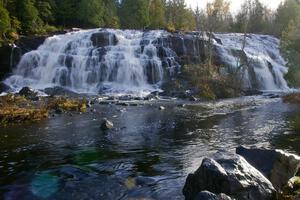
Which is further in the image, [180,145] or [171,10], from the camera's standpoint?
[171,10]

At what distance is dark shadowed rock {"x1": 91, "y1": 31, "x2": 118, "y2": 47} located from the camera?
4867 centimetres

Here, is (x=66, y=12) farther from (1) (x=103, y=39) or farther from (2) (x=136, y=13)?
(1) (x=103, y=39)

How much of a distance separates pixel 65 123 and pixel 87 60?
24460 mm

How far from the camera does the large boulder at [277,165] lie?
9.21 m

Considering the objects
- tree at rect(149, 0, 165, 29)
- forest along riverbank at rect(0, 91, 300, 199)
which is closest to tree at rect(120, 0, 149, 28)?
tree at rect(149, 0, 165, 29)

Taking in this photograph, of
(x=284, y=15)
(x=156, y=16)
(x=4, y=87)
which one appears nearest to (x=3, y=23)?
(x=4, y=87)

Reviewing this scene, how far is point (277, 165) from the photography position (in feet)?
30.8

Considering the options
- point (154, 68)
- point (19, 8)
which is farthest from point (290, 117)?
point (19, 8)

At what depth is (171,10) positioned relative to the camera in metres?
90.9

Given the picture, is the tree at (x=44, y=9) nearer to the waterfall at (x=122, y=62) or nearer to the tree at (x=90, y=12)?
the tree at (x=90, y=12)

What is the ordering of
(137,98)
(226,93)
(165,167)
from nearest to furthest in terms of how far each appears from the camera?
(165,167) → (137,98) → (226,93)

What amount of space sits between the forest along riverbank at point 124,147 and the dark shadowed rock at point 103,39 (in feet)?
78.6

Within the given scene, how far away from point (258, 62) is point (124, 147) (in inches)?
1459

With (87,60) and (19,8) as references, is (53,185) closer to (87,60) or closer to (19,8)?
(87,60)
